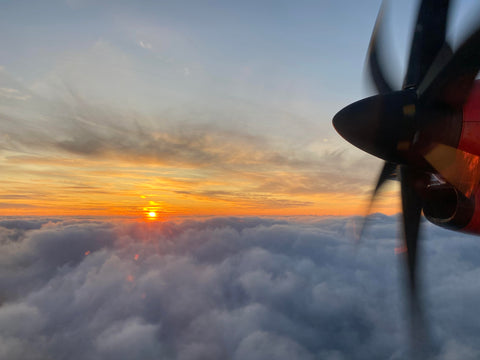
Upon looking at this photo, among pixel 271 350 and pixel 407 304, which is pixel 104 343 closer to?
pixel 271 350

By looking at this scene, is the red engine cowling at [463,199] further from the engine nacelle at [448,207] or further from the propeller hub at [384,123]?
the propeller hub at [384,123]

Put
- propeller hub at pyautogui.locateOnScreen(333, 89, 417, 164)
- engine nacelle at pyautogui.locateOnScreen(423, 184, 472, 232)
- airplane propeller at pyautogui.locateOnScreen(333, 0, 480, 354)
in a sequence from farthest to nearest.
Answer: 1. engine nacelle at pyautogui.locateOnScreen(423, 184, 472, 232)
2. propeller hub at pyautogui.locateOnScreen(333, 89, 417, 164)
3. airplane propeller at pyautogui.locateOnScreen(333, 0, 480, 354)

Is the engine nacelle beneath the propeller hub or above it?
beneath

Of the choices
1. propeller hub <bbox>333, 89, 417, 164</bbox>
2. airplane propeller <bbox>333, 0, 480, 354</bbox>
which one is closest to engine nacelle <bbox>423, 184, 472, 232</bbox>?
airplane propeller <bbox>333, 0, 480, 354</bbox>

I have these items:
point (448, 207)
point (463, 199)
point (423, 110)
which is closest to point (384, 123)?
point (423, 110)

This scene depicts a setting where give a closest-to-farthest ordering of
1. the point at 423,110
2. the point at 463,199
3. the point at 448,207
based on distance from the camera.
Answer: the point at 423,110
the point at 463,199
the point at 448,207

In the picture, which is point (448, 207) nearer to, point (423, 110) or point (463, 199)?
point (463, 199)

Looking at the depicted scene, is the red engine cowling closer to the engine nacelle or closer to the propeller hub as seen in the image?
the engine nacelle

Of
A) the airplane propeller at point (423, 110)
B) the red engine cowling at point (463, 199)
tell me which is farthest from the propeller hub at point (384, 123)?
the red engine cowling at point (463, 199)

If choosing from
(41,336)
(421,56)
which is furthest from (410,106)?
(41,336)
